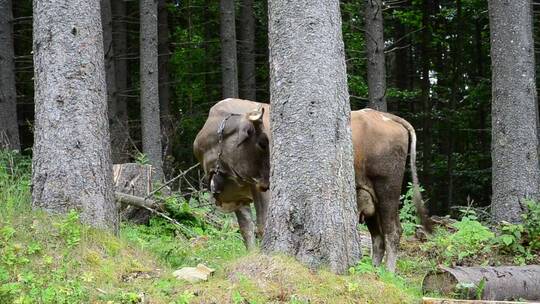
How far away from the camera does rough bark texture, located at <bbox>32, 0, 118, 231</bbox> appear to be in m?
7.25

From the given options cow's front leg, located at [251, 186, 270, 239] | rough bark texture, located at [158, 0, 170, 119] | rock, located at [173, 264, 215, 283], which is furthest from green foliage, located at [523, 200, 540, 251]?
rough bark texture, located at [158, 0, 170, 119]

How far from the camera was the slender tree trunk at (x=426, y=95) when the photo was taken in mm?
24938

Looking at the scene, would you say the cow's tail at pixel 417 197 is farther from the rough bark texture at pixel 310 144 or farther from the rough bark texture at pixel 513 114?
the rough bark texture at pixel 513 114

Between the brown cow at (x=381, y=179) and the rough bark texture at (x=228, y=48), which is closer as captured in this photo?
the brown cow at (x=381, y=179)

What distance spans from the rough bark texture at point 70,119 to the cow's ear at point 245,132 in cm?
221

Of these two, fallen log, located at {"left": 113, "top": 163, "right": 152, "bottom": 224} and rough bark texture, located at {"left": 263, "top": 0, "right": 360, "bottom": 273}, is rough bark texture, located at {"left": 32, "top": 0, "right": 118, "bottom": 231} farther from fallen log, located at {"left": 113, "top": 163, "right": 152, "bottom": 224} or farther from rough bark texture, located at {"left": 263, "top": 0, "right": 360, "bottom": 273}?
fallen log, located at {"left": 113, "top": 163, "right": 152, "bottom": 224}

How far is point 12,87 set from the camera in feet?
56.9

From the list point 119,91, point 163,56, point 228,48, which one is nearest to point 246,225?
point 228,48

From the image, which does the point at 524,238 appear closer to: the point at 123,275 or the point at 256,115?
the point at 256,115

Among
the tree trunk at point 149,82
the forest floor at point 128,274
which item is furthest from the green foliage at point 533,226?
the tree trunk at point 149,82

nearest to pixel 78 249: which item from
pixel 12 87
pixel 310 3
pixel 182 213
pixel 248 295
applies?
pixel 248 295

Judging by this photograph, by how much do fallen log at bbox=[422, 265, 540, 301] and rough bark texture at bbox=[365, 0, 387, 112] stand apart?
928 cm

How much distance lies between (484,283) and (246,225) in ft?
12.2

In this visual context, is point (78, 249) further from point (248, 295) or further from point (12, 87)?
point (12, 87)
